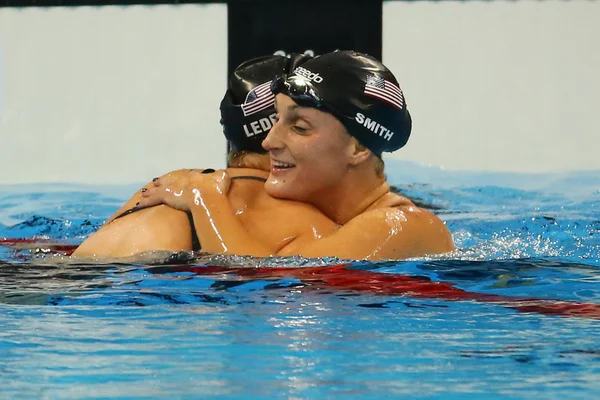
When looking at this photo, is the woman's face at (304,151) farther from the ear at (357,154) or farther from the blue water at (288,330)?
the blue water at (288,330)

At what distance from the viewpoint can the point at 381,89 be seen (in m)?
3.93

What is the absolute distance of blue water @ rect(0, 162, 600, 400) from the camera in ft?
7.22

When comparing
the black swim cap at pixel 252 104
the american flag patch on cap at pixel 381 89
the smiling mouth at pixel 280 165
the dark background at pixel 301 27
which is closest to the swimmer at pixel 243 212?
the black swim cap at pixel 252 104

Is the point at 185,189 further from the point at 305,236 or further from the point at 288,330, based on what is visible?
the point at 288,330

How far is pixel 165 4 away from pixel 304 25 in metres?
1.14

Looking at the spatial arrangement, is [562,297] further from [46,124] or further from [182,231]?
[46,124]

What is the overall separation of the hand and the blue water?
0.77ft

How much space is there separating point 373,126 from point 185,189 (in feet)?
2.52

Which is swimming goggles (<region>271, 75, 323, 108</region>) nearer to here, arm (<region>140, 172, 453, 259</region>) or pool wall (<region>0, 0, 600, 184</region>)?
arm (<region>140, 172, 453, 259</region>)

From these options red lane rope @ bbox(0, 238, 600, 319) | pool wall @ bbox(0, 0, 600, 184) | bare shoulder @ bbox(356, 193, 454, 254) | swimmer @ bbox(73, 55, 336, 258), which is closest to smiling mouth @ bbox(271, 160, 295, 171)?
swimmer @ bbox(73, 55, 336, 258)

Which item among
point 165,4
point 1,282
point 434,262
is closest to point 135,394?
point 1,282

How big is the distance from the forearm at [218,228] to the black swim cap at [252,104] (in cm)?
44

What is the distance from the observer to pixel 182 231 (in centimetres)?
376

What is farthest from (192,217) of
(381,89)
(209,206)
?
(381,89)
